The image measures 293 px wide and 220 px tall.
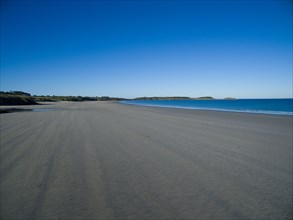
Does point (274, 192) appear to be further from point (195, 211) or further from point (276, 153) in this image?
point (276, 153)

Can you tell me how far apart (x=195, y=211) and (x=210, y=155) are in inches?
130

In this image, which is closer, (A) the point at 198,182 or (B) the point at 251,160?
(A) the point at 198,182

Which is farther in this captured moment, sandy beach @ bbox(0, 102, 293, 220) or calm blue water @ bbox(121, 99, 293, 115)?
calm blue water @ bbox(121, 99, 293, 115)

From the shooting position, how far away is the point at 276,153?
6363 mm

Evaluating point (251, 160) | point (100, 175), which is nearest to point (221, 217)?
point (100, 175)

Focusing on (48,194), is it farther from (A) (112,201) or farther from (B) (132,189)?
(B) (132,189)

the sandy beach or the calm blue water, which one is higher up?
the sandy beach

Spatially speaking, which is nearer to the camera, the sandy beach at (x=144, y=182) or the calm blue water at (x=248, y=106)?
the sandy beach at (x=144, y=182)

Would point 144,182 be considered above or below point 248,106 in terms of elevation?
above

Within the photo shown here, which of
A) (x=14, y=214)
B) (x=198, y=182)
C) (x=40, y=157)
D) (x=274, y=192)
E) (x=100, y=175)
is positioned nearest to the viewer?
(x=14, y=214)

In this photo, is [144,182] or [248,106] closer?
[144,182]

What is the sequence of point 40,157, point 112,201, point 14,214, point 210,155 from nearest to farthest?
point 14,214 → point 112,201 → point 40,157 → point 210,155

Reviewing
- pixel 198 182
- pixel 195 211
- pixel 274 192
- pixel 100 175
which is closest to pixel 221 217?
pixel 195 211

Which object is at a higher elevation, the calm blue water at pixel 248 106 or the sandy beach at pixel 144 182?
the sandy beach at pixel 144 182
